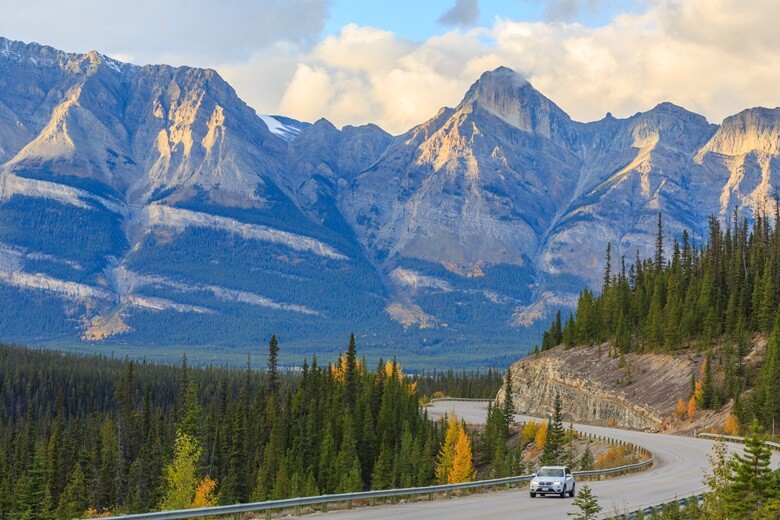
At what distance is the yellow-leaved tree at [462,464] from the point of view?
113 m

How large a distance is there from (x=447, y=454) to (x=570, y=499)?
2868 inches

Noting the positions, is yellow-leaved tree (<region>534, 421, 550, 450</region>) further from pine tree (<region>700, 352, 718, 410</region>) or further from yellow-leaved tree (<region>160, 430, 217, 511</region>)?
yellow-leaved tree (<region>160, 430, 217, 511</region>)

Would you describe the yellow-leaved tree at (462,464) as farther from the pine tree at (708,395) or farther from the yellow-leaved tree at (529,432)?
the pine tree at (708,395)

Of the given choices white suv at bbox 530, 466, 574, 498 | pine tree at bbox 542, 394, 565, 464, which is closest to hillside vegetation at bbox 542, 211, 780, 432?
pine tree at bbox 542, 394, 565, 464

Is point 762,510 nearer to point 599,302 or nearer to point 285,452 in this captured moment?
point 285,452

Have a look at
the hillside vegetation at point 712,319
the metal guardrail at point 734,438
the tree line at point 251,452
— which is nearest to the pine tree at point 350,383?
the tree line at point 251,452

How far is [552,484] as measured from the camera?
4988cm

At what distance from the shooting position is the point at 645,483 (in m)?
58.8

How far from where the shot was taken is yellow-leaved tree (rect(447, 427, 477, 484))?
113188 millimetres

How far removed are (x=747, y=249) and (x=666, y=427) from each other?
55689mm

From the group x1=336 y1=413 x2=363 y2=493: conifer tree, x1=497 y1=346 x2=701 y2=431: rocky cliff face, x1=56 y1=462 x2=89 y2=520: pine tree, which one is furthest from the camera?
x1=497 y1=346 x2=701 y2=431: rocky cliff face

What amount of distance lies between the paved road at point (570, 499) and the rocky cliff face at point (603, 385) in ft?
142

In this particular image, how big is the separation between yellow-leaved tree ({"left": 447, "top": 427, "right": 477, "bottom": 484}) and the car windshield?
198ft

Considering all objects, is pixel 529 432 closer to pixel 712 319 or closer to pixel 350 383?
pixel 712 319
